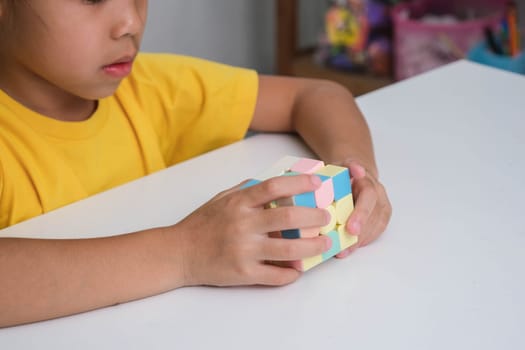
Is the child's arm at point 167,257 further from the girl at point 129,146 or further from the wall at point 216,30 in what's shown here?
the wall at point 216,30

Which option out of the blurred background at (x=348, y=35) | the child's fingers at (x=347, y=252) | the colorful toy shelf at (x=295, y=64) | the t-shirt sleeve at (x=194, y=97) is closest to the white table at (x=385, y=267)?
the child's fingers at (x=347, y=252)

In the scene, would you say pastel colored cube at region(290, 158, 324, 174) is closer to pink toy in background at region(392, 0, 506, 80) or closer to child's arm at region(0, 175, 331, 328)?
child's arm at region(0, 175, 331, 328)

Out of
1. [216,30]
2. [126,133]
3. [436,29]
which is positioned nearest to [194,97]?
[126,133]

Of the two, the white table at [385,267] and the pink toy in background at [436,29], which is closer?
the white table at [385,267]

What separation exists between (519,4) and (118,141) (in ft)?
6.16

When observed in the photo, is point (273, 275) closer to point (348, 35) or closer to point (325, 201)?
point (325, 201)

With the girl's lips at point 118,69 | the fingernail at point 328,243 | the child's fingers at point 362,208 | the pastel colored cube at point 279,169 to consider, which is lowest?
the fingernail at point 328,243

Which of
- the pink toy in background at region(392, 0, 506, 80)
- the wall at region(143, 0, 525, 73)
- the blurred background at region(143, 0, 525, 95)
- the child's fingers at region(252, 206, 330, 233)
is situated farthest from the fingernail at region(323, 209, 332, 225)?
the wall at region(143, 0, 525, 73)

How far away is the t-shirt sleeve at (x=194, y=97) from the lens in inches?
40.6

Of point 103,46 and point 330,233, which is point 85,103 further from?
point 330,233

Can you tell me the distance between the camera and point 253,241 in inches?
25.2

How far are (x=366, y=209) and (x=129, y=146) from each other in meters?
0.42

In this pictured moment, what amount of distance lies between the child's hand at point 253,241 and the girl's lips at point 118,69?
28 centimetres

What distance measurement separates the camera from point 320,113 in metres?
0.96
